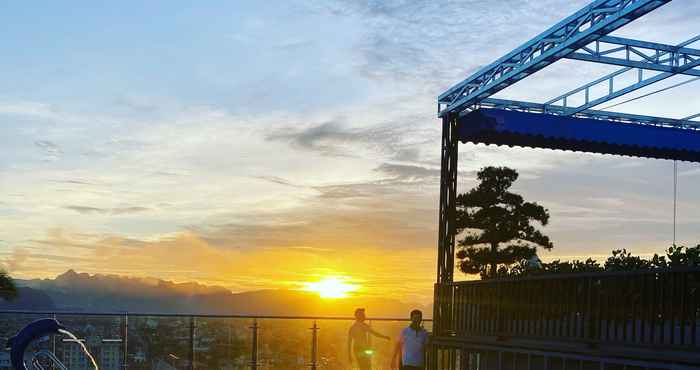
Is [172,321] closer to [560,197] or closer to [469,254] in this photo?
[560,197]

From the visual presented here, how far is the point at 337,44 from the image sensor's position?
17078mm

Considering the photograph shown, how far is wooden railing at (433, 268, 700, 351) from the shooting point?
10.3 m

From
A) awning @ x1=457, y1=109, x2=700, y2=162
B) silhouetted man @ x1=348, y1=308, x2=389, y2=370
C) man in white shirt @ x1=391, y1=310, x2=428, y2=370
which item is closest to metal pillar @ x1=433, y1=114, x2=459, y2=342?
awning @ x1=457, y1=109, x2=700, y2=162

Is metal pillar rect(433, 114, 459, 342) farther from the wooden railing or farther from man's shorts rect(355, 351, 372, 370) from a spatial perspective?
man's shorts rect(355, 351, 372, 370)

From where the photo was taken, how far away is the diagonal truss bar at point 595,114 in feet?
58.2

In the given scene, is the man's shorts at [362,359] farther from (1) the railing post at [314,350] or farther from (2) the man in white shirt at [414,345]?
(1) the railing post at [314,350]

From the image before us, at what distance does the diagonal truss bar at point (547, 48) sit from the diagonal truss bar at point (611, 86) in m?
1.68

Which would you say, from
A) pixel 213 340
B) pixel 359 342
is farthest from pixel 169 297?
pixel 359 342

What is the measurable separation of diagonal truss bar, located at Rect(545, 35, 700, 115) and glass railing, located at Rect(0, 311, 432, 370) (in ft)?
16.1

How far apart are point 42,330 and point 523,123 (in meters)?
9.11

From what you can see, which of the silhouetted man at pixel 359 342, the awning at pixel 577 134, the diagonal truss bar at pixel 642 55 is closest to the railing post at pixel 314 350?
the silhouetted man at pixel 359 342

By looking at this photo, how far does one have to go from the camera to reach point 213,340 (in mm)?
18828

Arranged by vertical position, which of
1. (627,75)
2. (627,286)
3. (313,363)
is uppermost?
(627,75)

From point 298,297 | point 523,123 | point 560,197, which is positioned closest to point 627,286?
point 523,123
